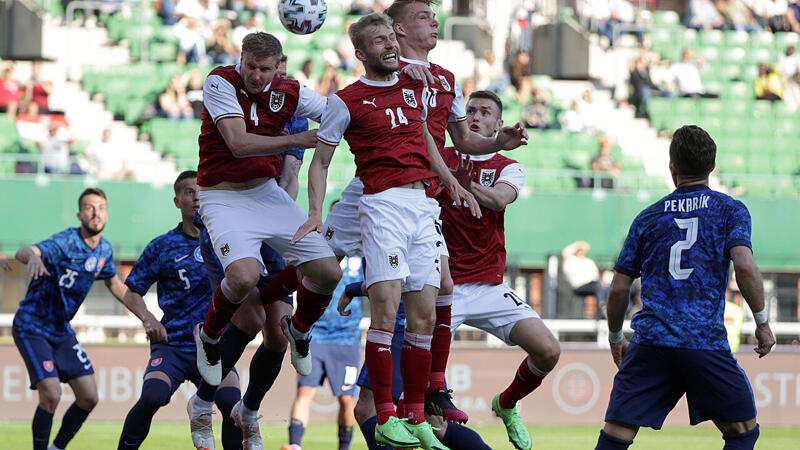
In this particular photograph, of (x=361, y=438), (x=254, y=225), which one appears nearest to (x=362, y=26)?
(x=254, y=225)

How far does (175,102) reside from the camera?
2147 cm

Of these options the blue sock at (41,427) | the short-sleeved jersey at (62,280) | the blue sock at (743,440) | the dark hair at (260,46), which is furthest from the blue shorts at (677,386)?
the blue sock at (41,427)

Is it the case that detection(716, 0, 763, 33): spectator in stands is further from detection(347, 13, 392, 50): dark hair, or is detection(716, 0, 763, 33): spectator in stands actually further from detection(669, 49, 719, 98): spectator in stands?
detection(347, 13, 392, 50): dark hair

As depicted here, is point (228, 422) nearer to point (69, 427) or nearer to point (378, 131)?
point (69, 427)

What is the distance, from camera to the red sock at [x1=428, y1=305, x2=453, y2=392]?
8.20 metres

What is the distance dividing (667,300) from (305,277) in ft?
7.80

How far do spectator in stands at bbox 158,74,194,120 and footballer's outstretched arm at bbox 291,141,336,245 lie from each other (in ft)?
46.5

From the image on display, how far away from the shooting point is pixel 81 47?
2405 centimetres

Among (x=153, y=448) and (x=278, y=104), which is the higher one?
(x=278, y=104)

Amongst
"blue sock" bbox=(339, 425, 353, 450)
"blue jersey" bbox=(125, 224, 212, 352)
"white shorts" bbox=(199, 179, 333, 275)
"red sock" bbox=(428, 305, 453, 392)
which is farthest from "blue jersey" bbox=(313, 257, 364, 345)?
"white shorts" bbox=(199, 179, 333, 275)

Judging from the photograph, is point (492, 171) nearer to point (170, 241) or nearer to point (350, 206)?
point (350, 206)

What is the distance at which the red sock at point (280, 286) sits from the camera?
838 centimetres

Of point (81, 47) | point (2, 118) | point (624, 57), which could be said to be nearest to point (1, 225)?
point (2, 118)

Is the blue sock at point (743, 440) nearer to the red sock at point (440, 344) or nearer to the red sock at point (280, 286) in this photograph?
the red sock at point (440, 344)
